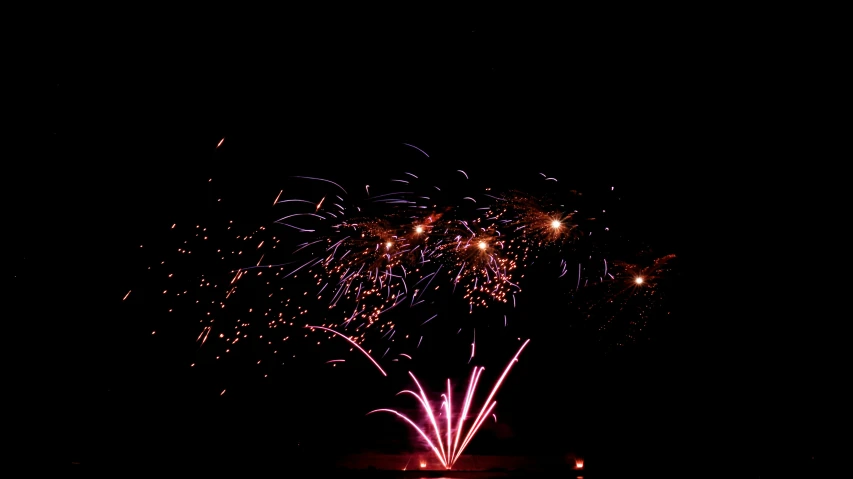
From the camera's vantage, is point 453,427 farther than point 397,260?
Yes

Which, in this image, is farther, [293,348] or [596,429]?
[293,348]

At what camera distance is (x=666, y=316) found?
6.79 meters

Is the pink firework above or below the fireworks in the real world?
below

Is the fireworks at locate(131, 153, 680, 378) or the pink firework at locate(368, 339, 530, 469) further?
the pink firework at locate(368, 339, 530, 469)

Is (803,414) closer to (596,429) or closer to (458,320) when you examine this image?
(596,429)

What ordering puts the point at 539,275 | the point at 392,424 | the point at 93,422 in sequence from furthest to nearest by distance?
the point at 392,424 → the point at 539,275 → the point at 93,422

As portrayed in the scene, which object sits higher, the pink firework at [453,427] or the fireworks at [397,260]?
the fireworks at [397,260]

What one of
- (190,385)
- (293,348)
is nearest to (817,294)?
(293,348)

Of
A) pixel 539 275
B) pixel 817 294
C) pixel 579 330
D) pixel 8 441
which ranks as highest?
pixel 539 275

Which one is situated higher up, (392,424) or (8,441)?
(392,424)

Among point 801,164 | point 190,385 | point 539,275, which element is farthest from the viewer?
point 190,385

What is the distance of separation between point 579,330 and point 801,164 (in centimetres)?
393

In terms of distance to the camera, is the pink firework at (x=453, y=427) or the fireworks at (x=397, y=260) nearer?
the fireworks at (x=397, y=260)

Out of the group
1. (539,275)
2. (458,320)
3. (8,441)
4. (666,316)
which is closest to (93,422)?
(8,441)
